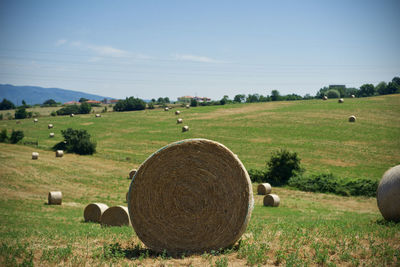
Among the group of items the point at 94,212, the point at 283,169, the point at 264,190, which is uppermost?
the point at 94,212

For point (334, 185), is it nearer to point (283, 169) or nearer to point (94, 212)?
point (283, 169)

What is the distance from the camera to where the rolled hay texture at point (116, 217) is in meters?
15.6

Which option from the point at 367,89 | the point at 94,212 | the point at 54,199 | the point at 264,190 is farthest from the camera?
the point at 367,89

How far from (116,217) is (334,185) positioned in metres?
19.7

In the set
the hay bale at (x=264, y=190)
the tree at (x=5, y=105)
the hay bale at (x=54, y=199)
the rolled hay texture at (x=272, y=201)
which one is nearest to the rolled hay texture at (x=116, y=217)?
the hay bale at (x=54, y=199)

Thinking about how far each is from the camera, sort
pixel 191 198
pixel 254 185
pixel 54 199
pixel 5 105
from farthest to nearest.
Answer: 1. pixel 5 105
2. pixel 254 185
3. pixel 54 199
4. pixel 191 198

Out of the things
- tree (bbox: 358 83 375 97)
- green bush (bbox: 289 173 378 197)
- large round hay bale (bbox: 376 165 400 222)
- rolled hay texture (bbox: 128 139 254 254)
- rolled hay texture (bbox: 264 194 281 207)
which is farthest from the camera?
tree (bbox: 358 83 375 97)

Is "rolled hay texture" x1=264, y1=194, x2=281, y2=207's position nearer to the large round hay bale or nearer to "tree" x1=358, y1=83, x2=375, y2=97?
the large round hay bale

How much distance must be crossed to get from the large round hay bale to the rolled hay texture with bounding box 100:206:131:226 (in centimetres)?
1011

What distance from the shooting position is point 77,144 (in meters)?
49.0

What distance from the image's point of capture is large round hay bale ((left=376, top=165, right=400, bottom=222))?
12.0 meters

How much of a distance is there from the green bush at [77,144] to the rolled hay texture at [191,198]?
42.0m

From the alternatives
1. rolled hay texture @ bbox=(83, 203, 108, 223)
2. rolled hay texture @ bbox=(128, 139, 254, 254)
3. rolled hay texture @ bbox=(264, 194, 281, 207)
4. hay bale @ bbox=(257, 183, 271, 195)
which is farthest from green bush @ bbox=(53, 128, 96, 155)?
rolled hay texture @ bbox=(128, 139, 254, 254)

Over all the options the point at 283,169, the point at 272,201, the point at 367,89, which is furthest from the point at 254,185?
the point at 367,89
